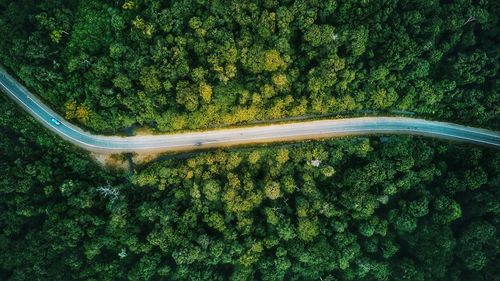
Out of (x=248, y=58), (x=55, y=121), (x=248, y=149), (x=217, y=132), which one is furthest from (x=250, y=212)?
(x=55, y=121)

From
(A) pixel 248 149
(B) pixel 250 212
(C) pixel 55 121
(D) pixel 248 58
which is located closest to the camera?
(D) pixel 248 58

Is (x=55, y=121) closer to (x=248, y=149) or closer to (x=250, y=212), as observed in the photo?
(x=248, y=149)

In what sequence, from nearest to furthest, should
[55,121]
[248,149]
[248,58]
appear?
1. [248,58]
2. [248,149]
3. [55,121]

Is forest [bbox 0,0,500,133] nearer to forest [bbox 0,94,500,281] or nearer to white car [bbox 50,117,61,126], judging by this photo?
white car [bbox 50,117,61,126]

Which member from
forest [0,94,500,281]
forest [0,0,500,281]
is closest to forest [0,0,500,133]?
forest [0,0,500,281]

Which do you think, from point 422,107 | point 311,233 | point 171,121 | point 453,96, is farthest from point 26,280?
point 453,96

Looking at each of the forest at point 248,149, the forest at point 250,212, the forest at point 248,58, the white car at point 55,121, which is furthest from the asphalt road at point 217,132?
the forest at point 248,58
